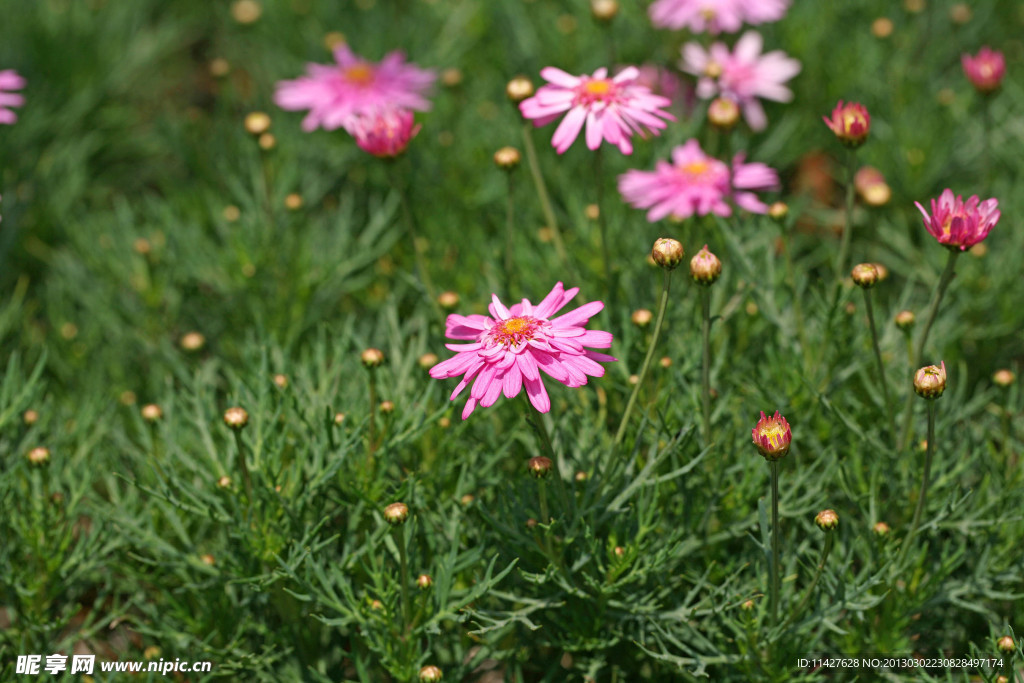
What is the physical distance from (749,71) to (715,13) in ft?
1.07

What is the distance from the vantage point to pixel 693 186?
3.05 metres

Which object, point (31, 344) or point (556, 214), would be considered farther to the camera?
point (556, 214)

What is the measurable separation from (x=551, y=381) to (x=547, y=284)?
0.56 meters

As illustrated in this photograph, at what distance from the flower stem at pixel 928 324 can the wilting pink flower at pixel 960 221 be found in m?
0.04

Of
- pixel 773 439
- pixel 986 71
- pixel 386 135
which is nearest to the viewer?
pixel 773 439

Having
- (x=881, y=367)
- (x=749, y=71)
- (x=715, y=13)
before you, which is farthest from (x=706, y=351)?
(x=749, y=71)

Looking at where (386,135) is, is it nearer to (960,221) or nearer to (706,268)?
Result: (706,268)

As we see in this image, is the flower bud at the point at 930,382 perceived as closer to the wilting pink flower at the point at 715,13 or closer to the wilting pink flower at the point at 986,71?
the wilting pink flower at the point at 986,71

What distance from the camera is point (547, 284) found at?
3152mm

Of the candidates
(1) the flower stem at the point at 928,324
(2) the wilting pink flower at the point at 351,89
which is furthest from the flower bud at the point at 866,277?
(2) the wilting pink flower at the point at 351,89

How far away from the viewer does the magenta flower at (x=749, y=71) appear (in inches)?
152

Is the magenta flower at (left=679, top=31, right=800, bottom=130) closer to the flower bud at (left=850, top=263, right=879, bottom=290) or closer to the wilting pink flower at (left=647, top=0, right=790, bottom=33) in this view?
the wilting pink flower at (left=647, top=0, right=790, bottom=33)

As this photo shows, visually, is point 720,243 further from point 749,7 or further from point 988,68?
point 749,7

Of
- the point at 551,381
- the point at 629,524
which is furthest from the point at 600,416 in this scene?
the point at 629,524
